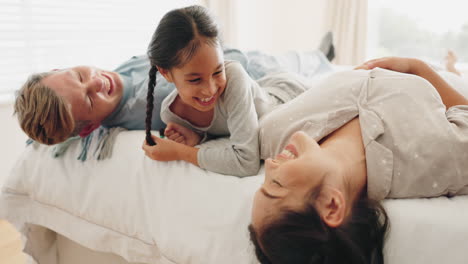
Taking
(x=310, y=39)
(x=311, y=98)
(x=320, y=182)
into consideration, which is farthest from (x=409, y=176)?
(x=310, y=39)

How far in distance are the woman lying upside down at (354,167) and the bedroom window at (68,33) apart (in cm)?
169

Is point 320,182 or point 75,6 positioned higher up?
point 75,6

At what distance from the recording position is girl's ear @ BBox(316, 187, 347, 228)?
0.70 meters

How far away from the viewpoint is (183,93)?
110cm

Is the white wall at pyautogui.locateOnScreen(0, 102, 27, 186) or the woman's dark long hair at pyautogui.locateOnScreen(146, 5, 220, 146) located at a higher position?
the woman's dark long hair at pyautogui.locateOnScreen(146, 5, 220, 146)

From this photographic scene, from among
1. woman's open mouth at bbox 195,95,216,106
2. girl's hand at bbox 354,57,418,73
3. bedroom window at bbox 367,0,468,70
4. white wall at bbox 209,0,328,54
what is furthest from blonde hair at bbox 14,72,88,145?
bedroom window at bbox 367,0,468,70

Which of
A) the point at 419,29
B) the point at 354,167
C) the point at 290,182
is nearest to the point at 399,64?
the point at 354,167

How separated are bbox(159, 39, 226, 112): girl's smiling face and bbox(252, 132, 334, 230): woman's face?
0.35 metres

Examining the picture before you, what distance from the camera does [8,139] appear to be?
1.97 meters

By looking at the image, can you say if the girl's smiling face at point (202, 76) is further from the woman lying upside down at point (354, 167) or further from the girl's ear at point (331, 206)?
the girl's ear at point (331, 206)

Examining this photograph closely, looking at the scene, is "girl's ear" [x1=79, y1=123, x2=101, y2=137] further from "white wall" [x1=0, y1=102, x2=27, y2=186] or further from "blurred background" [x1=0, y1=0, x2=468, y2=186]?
"white wall" [x1=0, y1=102, x2=27, y2=186]

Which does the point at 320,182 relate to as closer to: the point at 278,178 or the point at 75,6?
the point at 278,178

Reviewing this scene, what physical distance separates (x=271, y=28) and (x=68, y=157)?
2934 mm

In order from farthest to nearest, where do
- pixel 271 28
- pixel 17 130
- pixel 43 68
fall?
pixel 271 28
pixel 43 68
pixel 17 130
